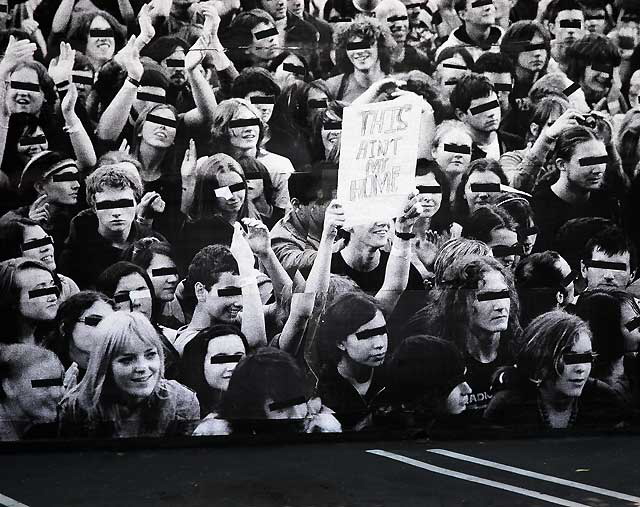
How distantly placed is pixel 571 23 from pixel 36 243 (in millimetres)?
5443

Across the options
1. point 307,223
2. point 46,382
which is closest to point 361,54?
point 307,223

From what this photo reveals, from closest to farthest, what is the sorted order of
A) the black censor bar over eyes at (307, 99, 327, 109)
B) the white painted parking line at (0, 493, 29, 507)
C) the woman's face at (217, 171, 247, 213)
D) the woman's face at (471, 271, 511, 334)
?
1. the white painted parking line at (0, 493, 29, 507)
2. the woman's face at (217, 171, 247, 213)
3. the black censor bar over eyes at (307, 99, 327, 109)
4. the woman's face at (471, 271, 511, 334)

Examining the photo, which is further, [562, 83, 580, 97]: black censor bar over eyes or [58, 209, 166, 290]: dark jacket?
[562, 83, 580, 97]: black censor bar over eyes

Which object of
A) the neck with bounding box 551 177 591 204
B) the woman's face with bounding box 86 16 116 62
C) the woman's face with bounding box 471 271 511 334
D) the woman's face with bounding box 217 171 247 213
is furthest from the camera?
the neck with bounding box 551 177 591 204

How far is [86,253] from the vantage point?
8.93 meters

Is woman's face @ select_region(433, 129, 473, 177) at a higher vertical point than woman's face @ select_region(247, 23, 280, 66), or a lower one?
lower

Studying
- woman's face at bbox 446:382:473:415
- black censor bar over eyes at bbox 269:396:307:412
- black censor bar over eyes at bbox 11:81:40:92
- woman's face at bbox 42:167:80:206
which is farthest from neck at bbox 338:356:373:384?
black censor bar over eyes at bbox 11:81:40:92

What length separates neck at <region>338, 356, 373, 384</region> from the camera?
9.18 meters

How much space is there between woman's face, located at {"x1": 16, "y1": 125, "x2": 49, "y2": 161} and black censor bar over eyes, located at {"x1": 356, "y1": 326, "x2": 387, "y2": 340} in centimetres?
333

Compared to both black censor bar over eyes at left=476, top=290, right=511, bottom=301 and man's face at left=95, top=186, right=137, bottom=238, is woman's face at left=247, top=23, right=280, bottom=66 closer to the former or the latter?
man's face at left=95, top=186, right=137, bottom=238

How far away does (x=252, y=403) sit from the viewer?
9039 mm

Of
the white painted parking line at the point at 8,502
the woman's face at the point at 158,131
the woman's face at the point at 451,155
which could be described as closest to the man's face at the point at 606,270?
the woman's face at the point at 451,155

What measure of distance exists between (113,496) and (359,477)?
6.36 feet

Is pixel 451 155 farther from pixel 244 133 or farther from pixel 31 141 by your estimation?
pixel 31 141
